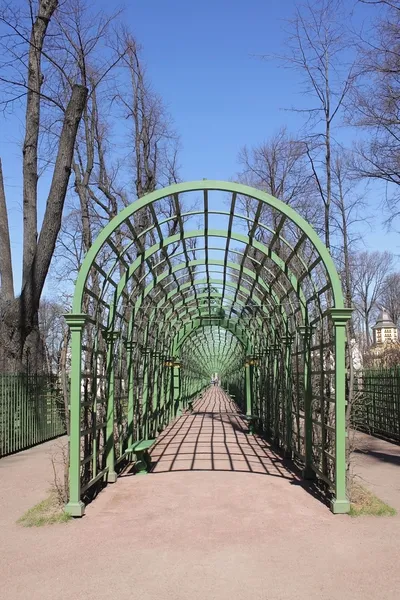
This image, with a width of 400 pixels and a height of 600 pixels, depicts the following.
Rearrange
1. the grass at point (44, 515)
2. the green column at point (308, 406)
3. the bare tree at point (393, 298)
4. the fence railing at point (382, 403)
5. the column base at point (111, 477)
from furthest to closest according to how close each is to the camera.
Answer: the bare tree at point (393, 298) < the fence railing at point (382, 403) < the column base at point (111, 477) < the green column at point (308, 406) < the grass at point (44, 515)

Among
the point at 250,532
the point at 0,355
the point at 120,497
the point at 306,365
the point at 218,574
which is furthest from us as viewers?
the point at 0,355

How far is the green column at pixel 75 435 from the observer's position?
275 inches

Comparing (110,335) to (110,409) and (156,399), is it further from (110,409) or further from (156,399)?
(156,399)

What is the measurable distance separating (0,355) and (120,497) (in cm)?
750

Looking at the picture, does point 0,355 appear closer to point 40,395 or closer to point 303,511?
point 40,395

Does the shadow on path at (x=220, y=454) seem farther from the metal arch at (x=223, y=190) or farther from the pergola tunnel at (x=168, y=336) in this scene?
the metal arch at (x=223, y=190)

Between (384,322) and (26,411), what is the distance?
49.6 meters

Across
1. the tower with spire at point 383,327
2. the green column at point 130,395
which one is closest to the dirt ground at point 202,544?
the green column at point 130,395

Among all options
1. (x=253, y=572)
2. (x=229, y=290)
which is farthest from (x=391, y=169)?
(x=253, y=572)

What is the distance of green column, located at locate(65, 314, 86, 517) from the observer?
699 cm

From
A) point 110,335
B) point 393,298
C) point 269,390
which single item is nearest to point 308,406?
point 110,335

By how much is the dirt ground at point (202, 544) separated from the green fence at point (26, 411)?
297 centimetres

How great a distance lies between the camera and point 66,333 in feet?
25.0

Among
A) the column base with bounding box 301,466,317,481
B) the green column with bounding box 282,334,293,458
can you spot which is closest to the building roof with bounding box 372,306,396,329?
the green column with bounding box 282,334,293,458
